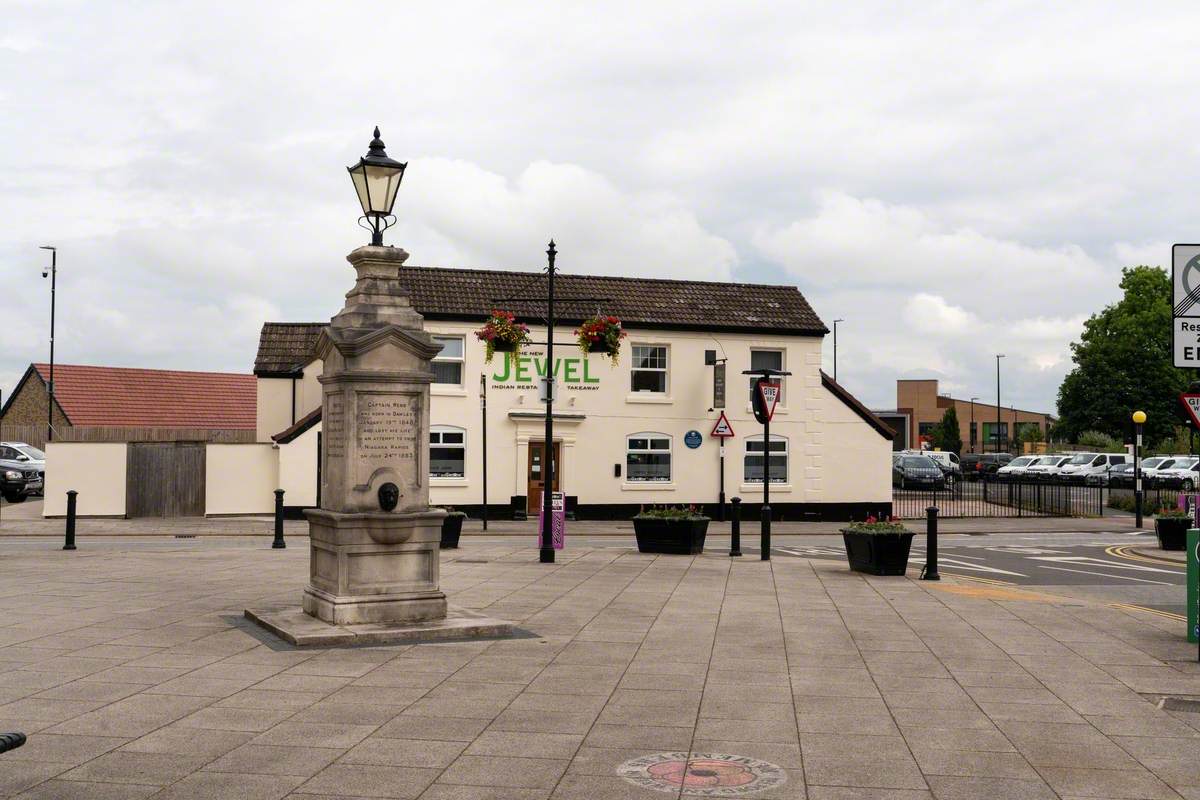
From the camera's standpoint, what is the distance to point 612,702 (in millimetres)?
8227

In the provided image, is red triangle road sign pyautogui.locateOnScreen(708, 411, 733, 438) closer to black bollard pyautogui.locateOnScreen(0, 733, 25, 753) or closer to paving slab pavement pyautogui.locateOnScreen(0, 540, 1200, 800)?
paving slab pavement pyautogui.locateOnScreen(0, 540, 1200, 800)

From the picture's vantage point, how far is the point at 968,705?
27.2 feet

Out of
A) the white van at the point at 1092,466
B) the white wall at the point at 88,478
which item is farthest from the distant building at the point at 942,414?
the white wall at the point at 88,478

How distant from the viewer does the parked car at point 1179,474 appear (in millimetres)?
47500

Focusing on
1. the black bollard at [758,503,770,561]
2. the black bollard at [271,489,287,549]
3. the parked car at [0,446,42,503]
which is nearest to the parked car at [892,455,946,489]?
the black bollard at [758,503,770,561]

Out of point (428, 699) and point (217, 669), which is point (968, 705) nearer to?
point (428, 699)

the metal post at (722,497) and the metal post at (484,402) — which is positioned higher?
the metal post at (484,402)

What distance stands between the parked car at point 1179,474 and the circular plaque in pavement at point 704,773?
1785 inches

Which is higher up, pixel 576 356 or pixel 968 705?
pixel 576 356

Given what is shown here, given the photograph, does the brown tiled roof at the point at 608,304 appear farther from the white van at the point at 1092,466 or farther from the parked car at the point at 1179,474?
the white van at the point at 1092,466

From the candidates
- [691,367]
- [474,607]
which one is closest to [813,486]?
[691,367]

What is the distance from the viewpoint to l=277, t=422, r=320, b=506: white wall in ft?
104

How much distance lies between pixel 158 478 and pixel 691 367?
600 inches

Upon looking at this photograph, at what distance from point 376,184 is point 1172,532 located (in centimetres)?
1994
